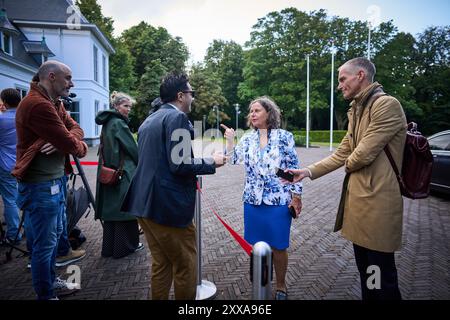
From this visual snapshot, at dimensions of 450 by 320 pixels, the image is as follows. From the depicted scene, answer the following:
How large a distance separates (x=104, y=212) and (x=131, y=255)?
2.43ft

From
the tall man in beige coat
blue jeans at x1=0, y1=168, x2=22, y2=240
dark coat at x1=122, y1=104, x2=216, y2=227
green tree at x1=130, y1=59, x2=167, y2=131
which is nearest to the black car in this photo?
the tall man in beige coat

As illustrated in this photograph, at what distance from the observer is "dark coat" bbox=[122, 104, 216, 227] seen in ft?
7.68

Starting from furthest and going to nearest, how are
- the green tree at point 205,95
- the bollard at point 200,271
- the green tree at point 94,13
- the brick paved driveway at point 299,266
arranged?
the green tree at point 205,95 → the green tree at point 94,13 → the brick paved driveway at point 299,266 → the bollard at point 200,271

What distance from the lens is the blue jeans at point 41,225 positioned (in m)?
2.89

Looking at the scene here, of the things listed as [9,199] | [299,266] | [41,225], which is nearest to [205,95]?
[9,199]

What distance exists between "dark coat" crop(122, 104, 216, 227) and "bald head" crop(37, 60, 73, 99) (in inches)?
48.3

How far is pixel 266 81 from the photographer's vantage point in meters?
42.2

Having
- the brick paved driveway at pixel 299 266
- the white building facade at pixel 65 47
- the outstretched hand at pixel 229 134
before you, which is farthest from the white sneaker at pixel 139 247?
the white building facade at pixel 65 47

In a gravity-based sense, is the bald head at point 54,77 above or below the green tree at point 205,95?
below

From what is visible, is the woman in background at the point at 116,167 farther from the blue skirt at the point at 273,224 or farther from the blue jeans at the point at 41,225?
the blue skirt at the point at 273,224

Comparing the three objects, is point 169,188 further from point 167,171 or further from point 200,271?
point 200,271

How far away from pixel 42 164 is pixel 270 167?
2.19 meters

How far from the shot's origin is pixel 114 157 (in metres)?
4.35

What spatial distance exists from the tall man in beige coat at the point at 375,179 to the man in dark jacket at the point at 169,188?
1.17 meters
